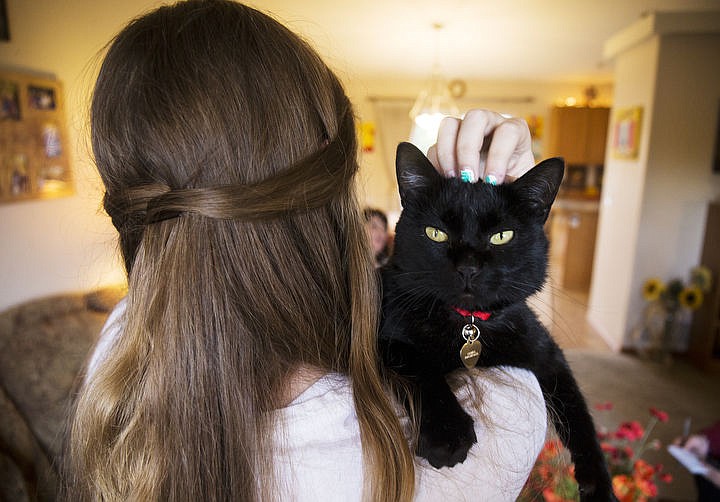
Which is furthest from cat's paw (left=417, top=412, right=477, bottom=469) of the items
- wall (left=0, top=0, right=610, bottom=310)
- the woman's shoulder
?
wall (left=0, top=0, right=610, bottom=310)

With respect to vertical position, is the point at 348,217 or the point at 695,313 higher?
the point at 348,217

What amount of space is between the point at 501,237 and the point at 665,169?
10.9ft

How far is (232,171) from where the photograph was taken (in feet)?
1.62

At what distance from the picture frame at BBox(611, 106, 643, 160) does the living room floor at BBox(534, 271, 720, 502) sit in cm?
132

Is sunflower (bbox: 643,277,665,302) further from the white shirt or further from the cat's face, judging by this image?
the white shirt

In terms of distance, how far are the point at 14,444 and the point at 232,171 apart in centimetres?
162

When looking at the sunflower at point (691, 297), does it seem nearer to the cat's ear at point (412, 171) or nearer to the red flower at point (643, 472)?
the red flower at point (643, 472)

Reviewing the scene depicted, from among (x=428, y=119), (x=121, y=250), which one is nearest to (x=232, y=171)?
(x=121, y=250)

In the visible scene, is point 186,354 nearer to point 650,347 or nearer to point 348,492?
point 348,492

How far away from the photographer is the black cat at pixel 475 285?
0.67 metres

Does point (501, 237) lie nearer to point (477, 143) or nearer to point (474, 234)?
point (474, 234)

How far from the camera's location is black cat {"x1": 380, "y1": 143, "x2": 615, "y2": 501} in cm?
67

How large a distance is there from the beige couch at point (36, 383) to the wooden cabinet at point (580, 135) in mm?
5793

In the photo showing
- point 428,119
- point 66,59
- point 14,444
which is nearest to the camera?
point 14,444
